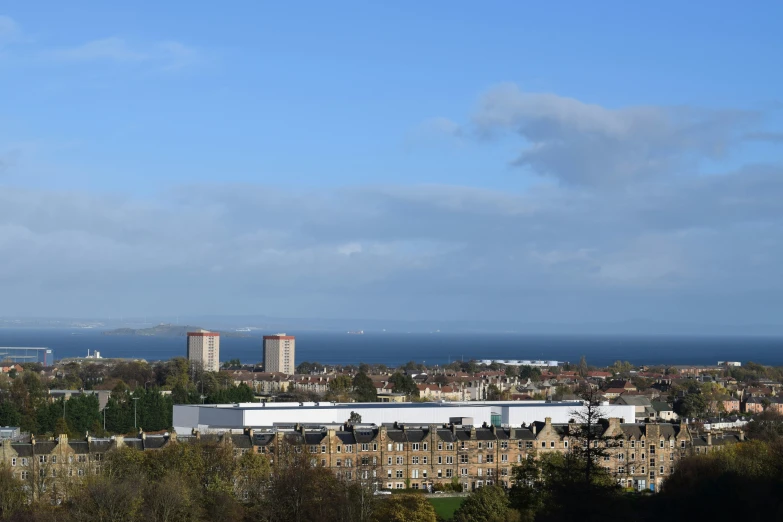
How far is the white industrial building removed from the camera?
259ft

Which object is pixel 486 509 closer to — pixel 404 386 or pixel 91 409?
pixel 91 409

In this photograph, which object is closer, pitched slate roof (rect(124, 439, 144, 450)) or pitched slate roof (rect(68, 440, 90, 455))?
pitched slate roof (rect(68, 440, 90, 455))

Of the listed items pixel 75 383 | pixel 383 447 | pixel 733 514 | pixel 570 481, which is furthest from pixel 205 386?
pixel 570 481

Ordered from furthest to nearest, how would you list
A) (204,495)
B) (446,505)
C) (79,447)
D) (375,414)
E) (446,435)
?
(375,414) < (446,435) < (79,447) < (446,505) < (204,495)

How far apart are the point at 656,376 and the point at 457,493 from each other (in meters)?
104

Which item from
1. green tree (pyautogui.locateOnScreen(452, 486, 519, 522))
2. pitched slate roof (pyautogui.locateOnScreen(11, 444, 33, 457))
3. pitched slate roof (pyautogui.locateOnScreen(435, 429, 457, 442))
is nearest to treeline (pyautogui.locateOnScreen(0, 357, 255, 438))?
pitched slate roof (pyautogui.locateOnScreen(11, 444, 33, 457))

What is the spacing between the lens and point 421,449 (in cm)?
6838

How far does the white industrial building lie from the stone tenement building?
6590 millimetres

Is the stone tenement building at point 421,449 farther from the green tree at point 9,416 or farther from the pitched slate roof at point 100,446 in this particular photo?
the green tree at point 9,416

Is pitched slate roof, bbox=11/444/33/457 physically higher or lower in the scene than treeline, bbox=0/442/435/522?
higher

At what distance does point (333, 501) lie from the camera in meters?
48.4

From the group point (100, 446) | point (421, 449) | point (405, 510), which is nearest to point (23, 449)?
point (100, 446)

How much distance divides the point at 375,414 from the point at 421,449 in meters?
16.0

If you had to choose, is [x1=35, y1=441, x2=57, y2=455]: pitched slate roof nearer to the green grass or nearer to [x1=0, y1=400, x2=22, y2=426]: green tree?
the green grass
